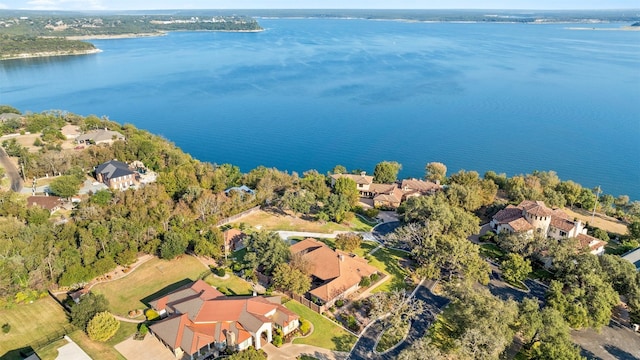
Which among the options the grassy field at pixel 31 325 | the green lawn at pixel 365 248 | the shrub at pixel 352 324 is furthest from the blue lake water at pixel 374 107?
the shrub at pixel 352 324

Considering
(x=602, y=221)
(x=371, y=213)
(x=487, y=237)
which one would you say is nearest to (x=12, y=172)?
(x=371, y=213)

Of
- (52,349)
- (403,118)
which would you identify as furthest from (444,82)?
(52,349)

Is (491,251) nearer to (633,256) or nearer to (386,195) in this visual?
(633,256)

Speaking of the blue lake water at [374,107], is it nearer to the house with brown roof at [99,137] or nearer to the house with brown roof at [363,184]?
the house with brown roof at [99,137]

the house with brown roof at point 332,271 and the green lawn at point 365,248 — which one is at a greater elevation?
the house with brown roof at point 332,271

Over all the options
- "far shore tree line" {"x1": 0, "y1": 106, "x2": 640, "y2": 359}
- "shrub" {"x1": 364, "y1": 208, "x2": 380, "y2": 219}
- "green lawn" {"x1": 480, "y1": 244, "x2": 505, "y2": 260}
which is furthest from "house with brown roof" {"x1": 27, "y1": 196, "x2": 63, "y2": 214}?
"green lawn" {"x1": 480, "y1": 244, "x2": 505, "y2": 260}
